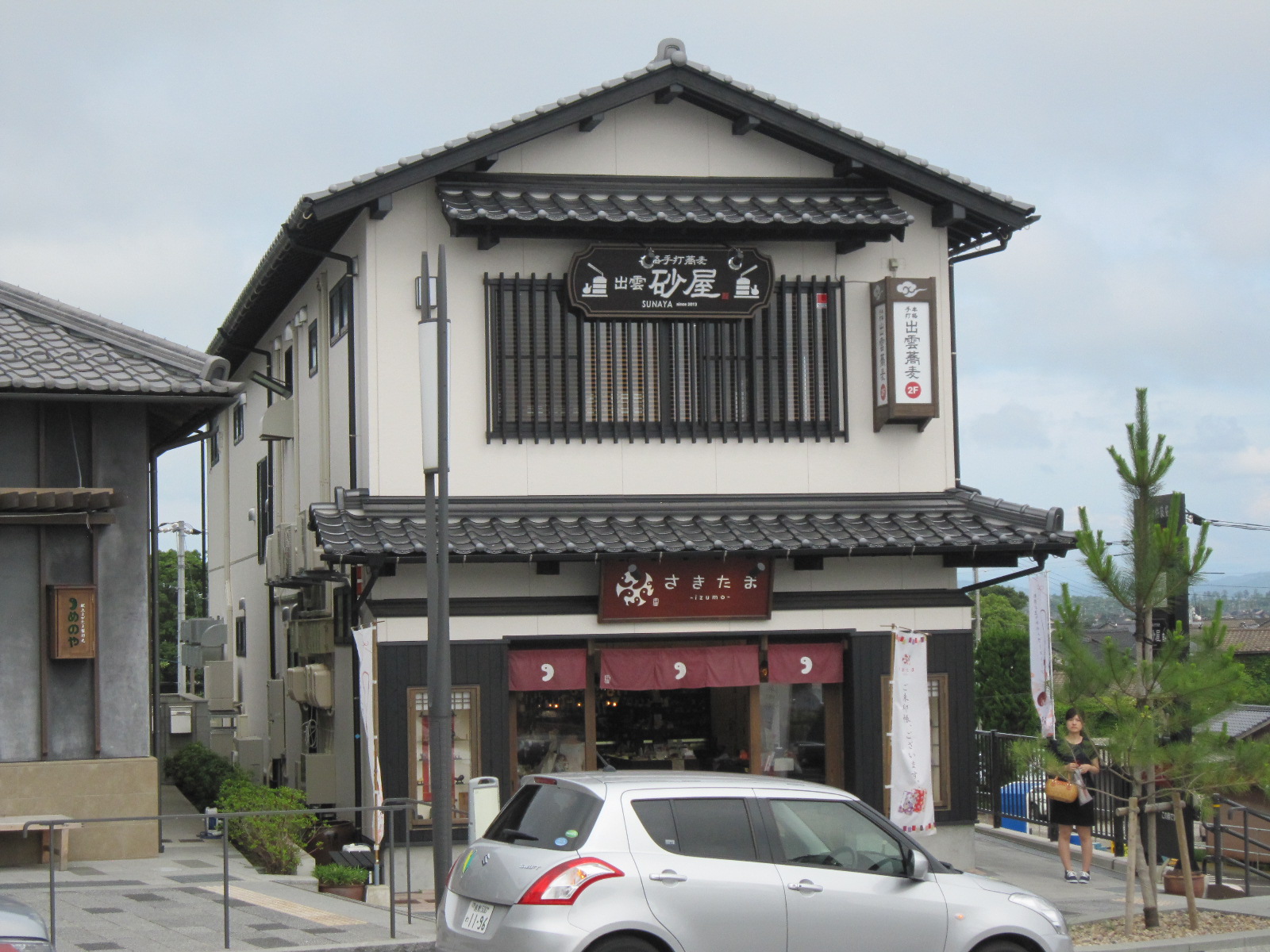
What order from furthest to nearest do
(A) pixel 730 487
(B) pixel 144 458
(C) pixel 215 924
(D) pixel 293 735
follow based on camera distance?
(D) pixel 293 735, (A) pixel 730 487, (B) pixel 144 458, (C) pixel 215 924

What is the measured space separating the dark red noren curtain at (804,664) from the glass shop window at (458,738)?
368 cm

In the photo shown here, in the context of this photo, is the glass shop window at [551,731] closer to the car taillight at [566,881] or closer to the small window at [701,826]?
the small window at [701,826]

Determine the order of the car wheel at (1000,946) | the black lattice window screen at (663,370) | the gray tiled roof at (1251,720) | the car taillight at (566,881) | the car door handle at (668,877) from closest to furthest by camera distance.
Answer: the car taillight at (566,881), the car door handle at (668,877), the car wheel at (1000,946), the black lattice window screen at (663,370), the gray tiled roof at (1251,720)

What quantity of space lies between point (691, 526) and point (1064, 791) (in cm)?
526

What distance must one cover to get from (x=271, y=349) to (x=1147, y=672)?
16.5m

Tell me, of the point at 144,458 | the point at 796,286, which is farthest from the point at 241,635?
the point at 796,286

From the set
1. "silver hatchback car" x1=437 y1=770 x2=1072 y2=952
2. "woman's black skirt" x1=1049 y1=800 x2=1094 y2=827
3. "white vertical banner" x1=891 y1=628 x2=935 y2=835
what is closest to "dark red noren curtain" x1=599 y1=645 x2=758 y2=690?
"white vertical banner" x1=891 y1=628 x2=935 y2=835

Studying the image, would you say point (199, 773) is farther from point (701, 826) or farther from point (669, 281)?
point (701, 826)

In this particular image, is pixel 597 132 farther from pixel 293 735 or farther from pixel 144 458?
pixel 293 735

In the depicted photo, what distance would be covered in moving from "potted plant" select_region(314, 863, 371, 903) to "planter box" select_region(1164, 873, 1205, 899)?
29.5 feet

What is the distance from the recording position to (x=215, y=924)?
12242 millimetres

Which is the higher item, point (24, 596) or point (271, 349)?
point (271, 349)

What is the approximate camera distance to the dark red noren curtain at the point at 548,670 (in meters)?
17.1

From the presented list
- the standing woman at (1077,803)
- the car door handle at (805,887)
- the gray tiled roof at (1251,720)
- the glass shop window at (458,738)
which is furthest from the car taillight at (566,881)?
the gray tiled roof at (1251,720)
